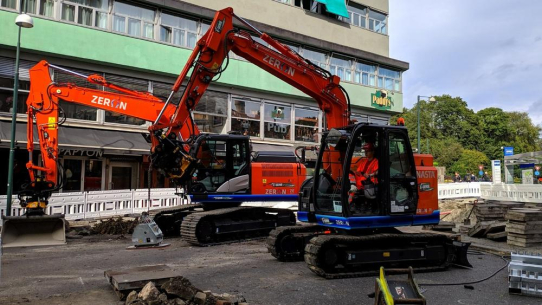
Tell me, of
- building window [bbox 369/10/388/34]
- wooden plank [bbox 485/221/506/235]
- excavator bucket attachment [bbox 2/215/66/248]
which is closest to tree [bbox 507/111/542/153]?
building window [bbox 369/10/388/34]

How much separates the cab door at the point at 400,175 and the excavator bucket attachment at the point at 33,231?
856 centimetres

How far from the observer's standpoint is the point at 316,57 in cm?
2850

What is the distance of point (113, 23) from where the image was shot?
69.5 ft

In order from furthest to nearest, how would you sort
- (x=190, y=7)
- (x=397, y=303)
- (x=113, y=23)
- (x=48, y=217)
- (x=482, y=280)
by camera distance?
(x=190, y=7)
(x=113, y=23)
(x=48, y=217)
(x=482, y=280)
(x=397, y=303)

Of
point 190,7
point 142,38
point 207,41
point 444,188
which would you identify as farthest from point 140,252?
point 444,188

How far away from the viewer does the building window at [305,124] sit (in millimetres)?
27641

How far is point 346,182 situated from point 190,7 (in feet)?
60.0

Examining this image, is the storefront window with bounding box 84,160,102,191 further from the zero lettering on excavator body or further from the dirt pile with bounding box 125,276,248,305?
the dirt pile with bounding box 125,276,248,305

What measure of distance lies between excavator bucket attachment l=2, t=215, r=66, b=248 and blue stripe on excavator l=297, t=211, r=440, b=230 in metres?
7.05

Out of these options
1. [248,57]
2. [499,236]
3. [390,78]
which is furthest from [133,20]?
[390,78]

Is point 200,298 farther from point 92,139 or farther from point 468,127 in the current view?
point 468,127

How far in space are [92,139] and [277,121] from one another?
37.0 ft

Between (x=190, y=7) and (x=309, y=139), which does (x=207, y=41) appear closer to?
(x=190, y=7)

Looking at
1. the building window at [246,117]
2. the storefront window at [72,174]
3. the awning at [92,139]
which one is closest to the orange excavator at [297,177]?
the awning at [92,139]
